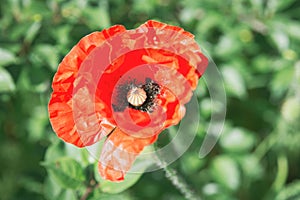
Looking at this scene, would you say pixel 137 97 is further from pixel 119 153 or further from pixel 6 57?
pixel 6 57

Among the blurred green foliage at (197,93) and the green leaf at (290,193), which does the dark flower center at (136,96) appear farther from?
the green leaf at (290,193)

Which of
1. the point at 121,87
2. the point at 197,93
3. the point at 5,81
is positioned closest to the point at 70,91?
the point at 121,87

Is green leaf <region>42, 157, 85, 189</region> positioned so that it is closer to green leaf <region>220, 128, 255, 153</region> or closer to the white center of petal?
the white center of petal

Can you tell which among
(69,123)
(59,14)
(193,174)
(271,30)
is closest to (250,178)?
(193,174)

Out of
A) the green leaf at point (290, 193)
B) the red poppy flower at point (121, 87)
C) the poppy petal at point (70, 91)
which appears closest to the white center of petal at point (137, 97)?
the red poppy flower at point (121, 87)

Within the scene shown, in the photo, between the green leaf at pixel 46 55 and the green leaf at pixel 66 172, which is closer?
the green leaf at pixel 66 172

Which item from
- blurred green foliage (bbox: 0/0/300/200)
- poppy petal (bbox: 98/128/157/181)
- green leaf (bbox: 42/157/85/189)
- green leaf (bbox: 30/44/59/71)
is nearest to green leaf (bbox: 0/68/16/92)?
blurred green foliage (bbox: 0/0/300/200)

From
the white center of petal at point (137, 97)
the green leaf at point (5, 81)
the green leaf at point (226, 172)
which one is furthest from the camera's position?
the green leaf at point (226, 172)
